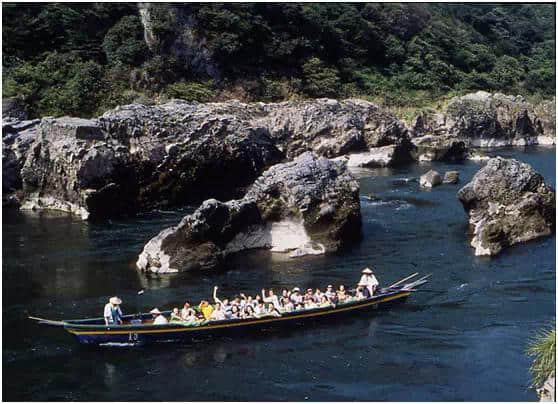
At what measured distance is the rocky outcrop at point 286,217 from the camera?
1421 inches

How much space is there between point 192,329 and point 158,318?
1447 millimetres

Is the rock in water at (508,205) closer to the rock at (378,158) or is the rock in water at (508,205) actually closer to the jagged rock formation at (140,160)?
the jagged rock formation at (140,160)

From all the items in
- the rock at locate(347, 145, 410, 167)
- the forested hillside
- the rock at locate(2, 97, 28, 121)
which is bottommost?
the rock at locate(347, 145, 410, 167)

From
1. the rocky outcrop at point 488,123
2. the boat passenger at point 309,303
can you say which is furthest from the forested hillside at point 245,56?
the boat passenger at point 309,303

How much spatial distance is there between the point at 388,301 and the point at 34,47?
195 feet

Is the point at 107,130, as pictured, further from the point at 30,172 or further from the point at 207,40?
the point at 207,40

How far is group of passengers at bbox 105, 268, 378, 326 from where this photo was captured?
2717 cm

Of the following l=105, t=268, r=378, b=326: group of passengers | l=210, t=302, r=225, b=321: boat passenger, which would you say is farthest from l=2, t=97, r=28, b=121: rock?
l=210, t=302, r=225, b=321: boat passenger

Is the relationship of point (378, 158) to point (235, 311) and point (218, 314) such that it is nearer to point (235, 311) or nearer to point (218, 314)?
point (235, 311)

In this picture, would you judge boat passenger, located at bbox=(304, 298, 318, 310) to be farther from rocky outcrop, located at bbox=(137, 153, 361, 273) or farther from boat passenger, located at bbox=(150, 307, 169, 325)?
rocky outcrop, located at bbox=(137, 153, 361, 273)

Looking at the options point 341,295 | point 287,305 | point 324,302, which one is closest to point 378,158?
point 341,295

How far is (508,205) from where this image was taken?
38.3 metres

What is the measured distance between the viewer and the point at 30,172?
166 ft

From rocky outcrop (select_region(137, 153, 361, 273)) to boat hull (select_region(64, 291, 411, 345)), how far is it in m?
8.63
